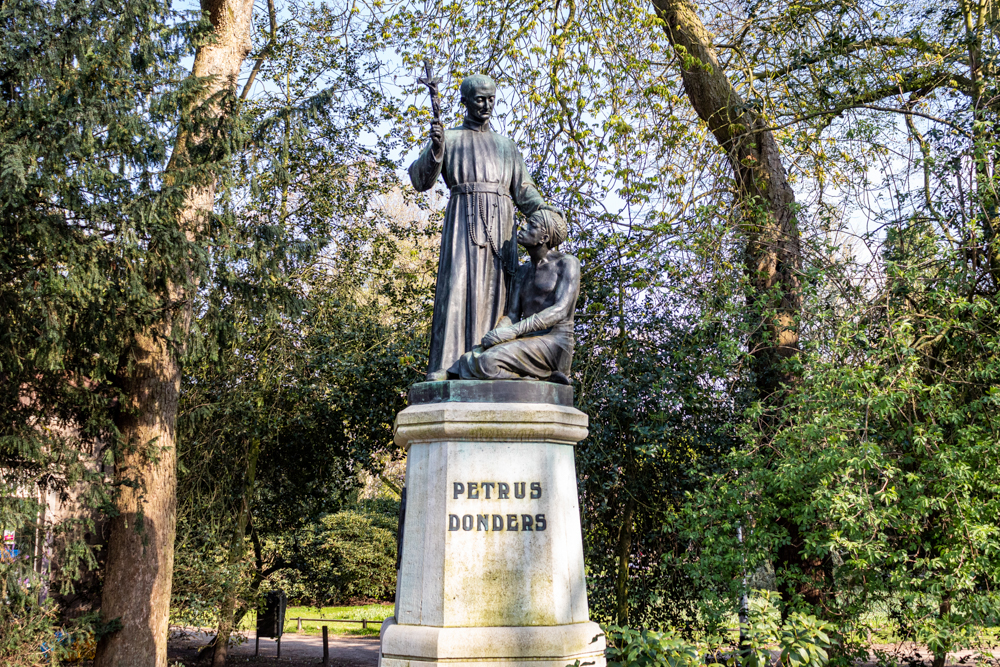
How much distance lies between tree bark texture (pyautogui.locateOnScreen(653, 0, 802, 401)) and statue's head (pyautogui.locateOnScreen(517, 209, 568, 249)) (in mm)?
4172

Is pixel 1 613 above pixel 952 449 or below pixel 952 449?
below

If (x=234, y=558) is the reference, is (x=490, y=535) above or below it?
above

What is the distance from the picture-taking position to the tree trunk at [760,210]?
9.41 metres

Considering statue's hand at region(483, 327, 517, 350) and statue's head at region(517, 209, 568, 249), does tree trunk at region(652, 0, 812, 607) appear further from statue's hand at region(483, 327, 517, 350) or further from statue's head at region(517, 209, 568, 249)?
statue's hand at region(483, 327, 517, 350)

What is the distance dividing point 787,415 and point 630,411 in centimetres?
259

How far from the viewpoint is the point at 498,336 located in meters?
5.27

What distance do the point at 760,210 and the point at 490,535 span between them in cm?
621

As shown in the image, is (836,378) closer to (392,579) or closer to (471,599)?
(471,599)

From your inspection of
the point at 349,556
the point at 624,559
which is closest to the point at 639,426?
the point at 624,559

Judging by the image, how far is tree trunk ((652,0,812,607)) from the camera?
30.9ft

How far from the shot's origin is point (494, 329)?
210 inches

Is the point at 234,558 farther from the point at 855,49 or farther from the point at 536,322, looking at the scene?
the point at 855,49

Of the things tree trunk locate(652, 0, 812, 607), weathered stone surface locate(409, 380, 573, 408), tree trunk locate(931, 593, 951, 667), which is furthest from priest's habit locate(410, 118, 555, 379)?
tree trunk locate(931, 593, 951, 667)

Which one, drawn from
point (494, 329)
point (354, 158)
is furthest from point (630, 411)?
point (354, 158)
